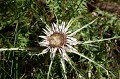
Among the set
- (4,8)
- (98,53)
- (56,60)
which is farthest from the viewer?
(4,8)

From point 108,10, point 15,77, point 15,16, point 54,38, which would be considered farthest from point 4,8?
point 108,10

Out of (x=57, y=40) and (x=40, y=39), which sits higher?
(x=57, y=40)

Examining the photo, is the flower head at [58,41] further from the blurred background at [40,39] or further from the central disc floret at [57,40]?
the blurred background at [40,39]

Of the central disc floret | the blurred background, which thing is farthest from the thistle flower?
the blurred background

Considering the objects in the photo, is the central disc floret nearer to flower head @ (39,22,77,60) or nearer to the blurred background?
flower head @ (39,22,77,60)

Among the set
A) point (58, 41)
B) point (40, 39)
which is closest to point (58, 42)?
point (58, 41)

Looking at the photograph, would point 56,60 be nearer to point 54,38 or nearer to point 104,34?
point 54,38

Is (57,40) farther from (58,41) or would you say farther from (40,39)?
(40,39)

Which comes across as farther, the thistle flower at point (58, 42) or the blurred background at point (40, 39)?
the blurred background at point (40, 39)

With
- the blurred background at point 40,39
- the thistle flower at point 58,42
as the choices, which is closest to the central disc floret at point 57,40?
the thistle flower at point 58,42
